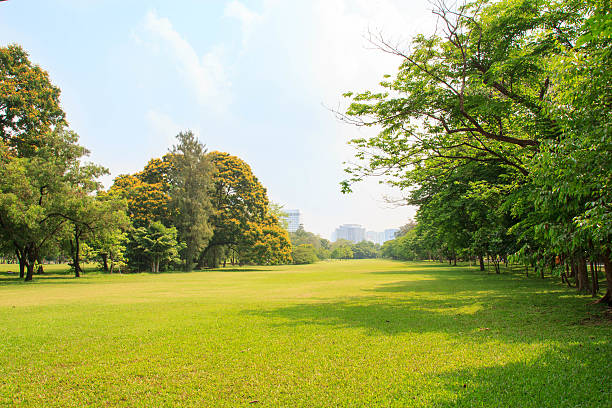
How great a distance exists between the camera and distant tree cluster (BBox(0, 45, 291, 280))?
24.3 meters

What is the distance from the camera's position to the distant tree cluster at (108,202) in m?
24.3

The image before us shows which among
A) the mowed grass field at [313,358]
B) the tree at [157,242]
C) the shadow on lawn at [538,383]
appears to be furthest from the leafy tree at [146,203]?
the shadow on lawn at [538,383]

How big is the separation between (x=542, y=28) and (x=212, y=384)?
11.6 m

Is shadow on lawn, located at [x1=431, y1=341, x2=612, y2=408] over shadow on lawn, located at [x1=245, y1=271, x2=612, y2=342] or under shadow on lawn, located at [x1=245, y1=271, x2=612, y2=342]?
over

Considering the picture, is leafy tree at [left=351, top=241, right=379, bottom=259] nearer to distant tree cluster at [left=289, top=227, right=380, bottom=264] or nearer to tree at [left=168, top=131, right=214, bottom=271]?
distant tree cluster at [left=289, top=227, right=380, bottom=264]

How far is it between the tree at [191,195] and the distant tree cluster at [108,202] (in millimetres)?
118

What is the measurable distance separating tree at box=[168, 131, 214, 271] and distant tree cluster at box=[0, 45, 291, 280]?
0.39ft

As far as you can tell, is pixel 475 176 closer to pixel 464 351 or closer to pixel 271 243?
pixel 464 351

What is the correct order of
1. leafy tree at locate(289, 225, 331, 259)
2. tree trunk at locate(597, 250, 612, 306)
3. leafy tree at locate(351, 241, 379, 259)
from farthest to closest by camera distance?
leafy tree at locate(351, 241, 379, 259) < leafy tree at locate(289, 225, 331, 259) < tree trunk at locate(597, 250, 612, 306)

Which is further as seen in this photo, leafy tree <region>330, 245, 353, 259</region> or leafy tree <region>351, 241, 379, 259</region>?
leafy tree <region>351, 241, 379, 259</region>

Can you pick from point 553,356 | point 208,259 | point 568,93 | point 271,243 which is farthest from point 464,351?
point 208,259

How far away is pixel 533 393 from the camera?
420cm

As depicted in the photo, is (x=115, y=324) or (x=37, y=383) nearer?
(x=37, y=383)

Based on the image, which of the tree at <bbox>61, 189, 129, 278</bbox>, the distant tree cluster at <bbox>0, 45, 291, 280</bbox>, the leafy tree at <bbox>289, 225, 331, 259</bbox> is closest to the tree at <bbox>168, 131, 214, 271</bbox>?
the distant tree cluster at <bbox>0, 45, 291, 280</bbox>
